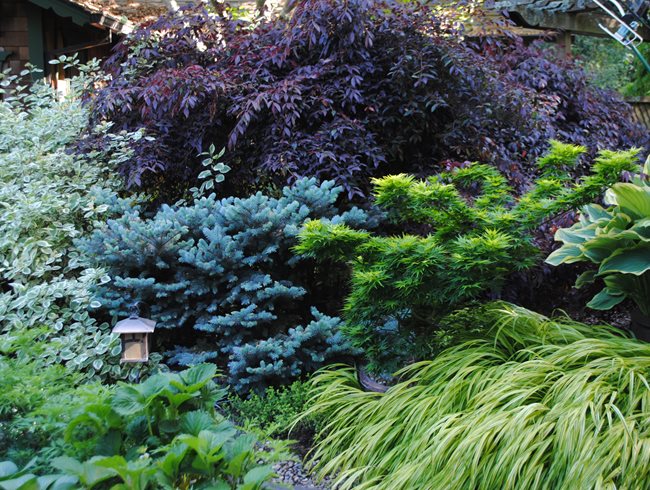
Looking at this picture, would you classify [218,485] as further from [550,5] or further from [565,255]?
[550,5]

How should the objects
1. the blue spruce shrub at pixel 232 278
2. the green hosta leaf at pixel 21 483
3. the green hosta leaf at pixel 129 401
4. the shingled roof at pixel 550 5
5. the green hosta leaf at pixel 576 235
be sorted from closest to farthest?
the green hosta leaf at pixel 21 483 → the green hosta leaf at pixel 129 401 → the green hosta leaf at pixel 576 235 → the blue spruce shrub at pixel 232 278 → the shingled roof at pixel 550 5

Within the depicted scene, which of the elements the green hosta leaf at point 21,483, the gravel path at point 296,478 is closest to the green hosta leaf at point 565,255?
the gravel path at point 296,478

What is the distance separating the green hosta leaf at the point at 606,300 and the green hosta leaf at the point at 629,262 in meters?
0.33

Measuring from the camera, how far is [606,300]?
4.04 metres

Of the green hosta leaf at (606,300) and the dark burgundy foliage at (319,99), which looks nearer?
the green hosta leaf at (606,300)

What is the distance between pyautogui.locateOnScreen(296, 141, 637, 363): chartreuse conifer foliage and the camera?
3.42 m

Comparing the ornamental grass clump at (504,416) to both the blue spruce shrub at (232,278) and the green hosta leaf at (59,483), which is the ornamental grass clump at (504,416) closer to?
the blue spruce shrub at (232,278)

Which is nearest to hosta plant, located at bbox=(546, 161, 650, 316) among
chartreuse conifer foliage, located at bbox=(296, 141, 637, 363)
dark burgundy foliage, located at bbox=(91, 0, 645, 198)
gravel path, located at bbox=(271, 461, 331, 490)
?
chartreuse conifer foliage, located at bbox=(296, 141, 637, 363)

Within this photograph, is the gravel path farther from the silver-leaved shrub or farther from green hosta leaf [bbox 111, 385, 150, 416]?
the silver-leaved shrub

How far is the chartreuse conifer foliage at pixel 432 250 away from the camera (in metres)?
3.42

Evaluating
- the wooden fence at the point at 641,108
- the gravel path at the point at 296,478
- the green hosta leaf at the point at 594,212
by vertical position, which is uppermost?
the green hosta leaf at the point at 594,212

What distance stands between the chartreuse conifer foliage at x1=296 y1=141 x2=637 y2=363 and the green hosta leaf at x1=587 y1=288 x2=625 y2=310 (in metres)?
0.64

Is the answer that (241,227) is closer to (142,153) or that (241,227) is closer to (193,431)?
(142,153)

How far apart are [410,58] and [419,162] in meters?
0.85
